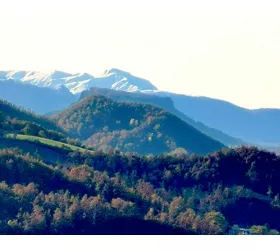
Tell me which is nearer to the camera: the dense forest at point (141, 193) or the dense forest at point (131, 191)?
the dense forest at point (141, 193)

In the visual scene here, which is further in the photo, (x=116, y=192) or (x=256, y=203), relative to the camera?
(x=256, y=203)

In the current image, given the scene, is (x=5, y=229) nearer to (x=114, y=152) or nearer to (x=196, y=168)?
(x=196, y=168)

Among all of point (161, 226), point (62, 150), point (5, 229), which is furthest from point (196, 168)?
point (5, 229)

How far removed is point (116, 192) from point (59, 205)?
534 inches

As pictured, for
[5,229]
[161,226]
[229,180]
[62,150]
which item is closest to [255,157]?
[229,180]

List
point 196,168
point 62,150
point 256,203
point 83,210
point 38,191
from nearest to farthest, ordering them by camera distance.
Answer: point 83,210, point 38,191, point 256,203, point 196,168, point 62,150

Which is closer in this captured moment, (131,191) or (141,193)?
(131,191)

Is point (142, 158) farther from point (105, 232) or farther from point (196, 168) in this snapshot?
point (105, 232)

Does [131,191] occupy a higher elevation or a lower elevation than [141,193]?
higher

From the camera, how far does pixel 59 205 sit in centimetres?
8538

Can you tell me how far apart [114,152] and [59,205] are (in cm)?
4601

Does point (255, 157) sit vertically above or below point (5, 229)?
above

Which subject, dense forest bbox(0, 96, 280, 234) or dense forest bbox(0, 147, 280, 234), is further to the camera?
dense forest bbox(0, 96, 280, 234)

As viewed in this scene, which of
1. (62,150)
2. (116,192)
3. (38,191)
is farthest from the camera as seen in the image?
(62,150)
